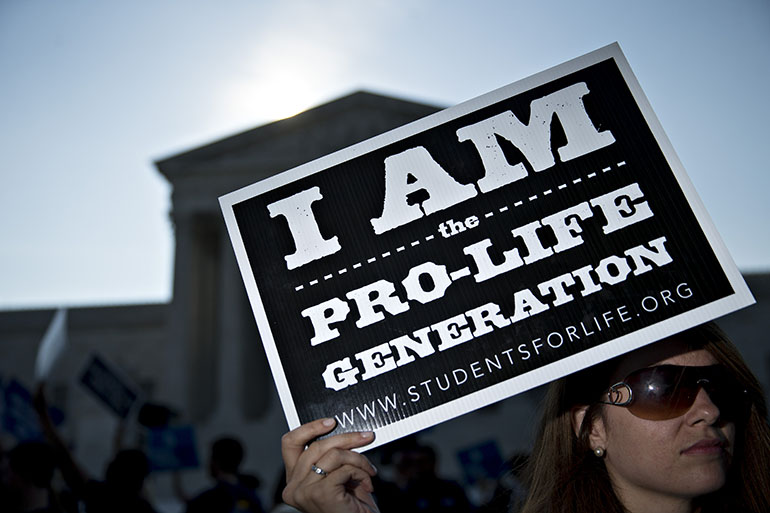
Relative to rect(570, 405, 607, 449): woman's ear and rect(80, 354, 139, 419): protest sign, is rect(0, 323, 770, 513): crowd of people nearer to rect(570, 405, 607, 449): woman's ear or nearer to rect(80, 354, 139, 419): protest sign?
rect(570, 405, 607, 449): woman's ear

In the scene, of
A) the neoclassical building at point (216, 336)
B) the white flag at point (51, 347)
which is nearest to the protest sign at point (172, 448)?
the white flag at point (51, 347)

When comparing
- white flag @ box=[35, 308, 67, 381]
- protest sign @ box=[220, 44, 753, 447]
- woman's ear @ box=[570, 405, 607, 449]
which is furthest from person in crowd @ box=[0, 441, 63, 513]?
woman's ear @ box=[570, 405, 607, 449]

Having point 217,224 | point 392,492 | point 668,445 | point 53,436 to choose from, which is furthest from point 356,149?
point 217,224

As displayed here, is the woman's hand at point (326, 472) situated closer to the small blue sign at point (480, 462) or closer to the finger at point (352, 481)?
the finger at point (352, 481)

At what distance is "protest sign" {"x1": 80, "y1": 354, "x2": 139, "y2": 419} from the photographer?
8.62 meters

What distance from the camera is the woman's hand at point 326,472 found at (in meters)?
1.88

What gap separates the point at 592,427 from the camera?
228 centimetres

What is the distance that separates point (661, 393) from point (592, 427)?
309mm

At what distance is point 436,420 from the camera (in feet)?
6.40

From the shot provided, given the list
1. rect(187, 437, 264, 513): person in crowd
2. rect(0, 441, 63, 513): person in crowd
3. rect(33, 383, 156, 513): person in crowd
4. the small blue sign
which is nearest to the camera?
rect(33, 383, 156, 513): person in crowd

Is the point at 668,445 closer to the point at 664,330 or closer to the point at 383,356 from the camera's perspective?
the point at 664,330

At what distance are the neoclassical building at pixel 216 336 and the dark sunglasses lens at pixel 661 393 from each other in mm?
25777

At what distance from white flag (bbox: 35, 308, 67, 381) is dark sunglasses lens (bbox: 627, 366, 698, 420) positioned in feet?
10.6

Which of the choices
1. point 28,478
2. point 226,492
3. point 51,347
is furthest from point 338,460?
point 28,478
